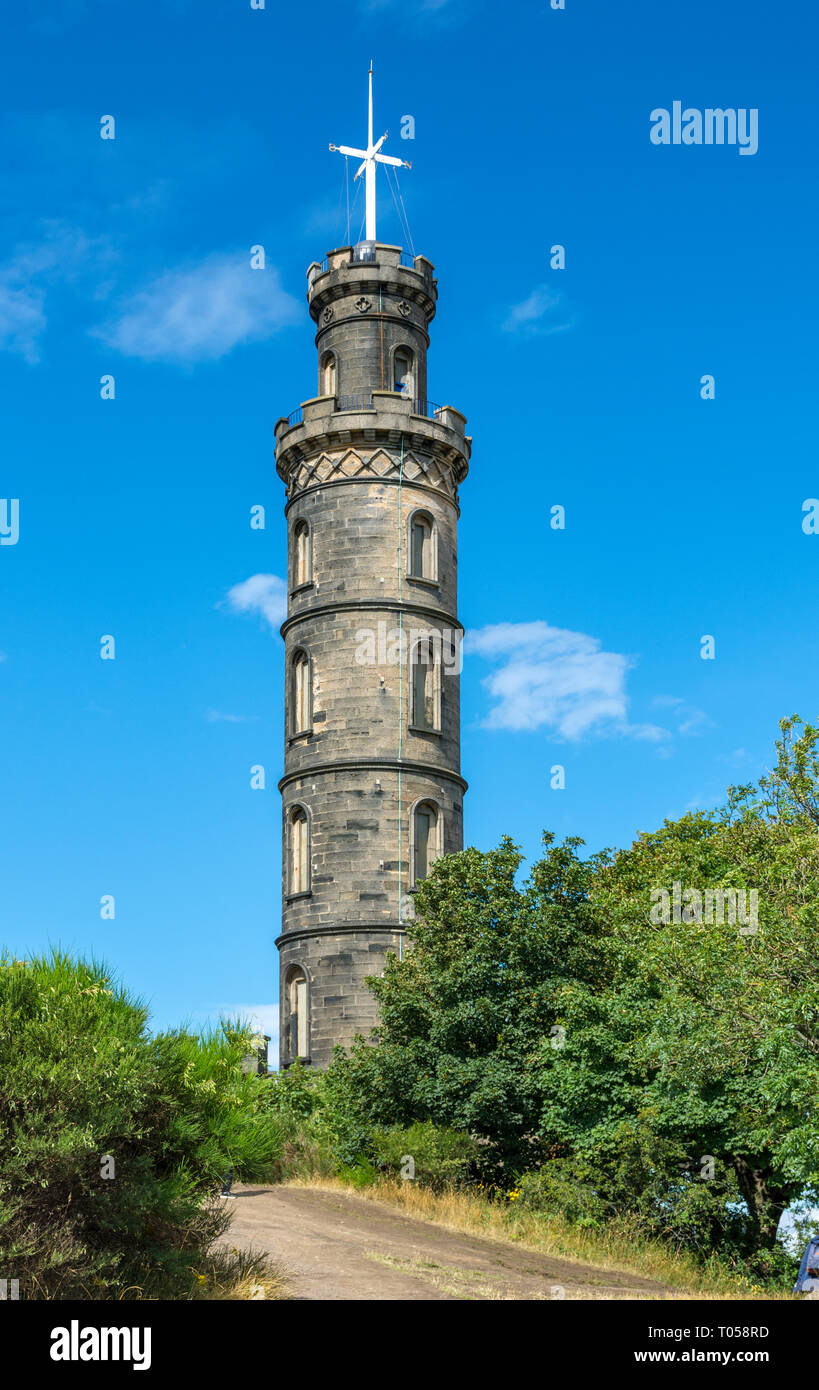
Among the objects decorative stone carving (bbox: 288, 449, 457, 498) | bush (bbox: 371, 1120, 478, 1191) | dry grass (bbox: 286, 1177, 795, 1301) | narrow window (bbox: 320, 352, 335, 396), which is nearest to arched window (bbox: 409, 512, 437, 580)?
decorative stone carving (bbox: 288, 449, 457, 498)

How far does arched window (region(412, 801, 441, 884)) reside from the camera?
3375 cm

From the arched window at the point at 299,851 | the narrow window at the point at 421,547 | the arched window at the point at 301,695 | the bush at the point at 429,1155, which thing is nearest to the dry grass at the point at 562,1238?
the bush at the point at 429,1155

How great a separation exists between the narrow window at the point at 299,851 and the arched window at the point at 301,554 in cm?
584

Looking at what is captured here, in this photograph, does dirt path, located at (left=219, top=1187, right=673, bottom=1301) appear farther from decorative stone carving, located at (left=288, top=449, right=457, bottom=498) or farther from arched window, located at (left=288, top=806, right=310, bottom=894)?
decorative stone carving, located at (left=288, top=449, right=457, bottom=498)

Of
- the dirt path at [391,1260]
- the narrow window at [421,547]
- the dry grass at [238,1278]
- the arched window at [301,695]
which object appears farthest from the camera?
the narrow window at [421,547]

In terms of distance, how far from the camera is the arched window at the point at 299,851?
112 ft

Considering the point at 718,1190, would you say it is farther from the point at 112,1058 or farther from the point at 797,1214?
the point at 112,1058

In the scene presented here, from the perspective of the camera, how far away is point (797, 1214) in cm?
1986

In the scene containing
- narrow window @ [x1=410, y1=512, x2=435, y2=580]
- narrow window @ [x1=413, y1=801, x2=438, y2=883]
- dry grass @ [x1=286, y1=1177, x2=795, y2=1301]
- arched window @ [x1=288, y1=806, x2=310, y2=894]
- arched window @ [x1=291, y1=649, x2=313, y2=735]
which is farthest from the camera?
narrow window @ [x1=410, y1=512, x2=435, y2=580]

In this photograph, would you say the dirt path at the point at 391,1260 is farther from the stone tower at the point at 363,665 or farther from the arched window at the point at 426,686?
the arched window at the point at 426,686

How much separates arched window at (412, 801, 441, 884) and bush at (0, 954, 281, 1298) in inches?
816

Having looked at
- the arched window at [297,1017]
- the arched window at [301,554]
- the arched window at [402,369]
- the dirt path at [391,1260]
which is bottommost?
the dirt path at [391,1260]

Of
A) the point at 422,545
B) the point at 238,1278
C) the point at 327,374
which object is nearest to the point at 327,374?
the point at 327,374
